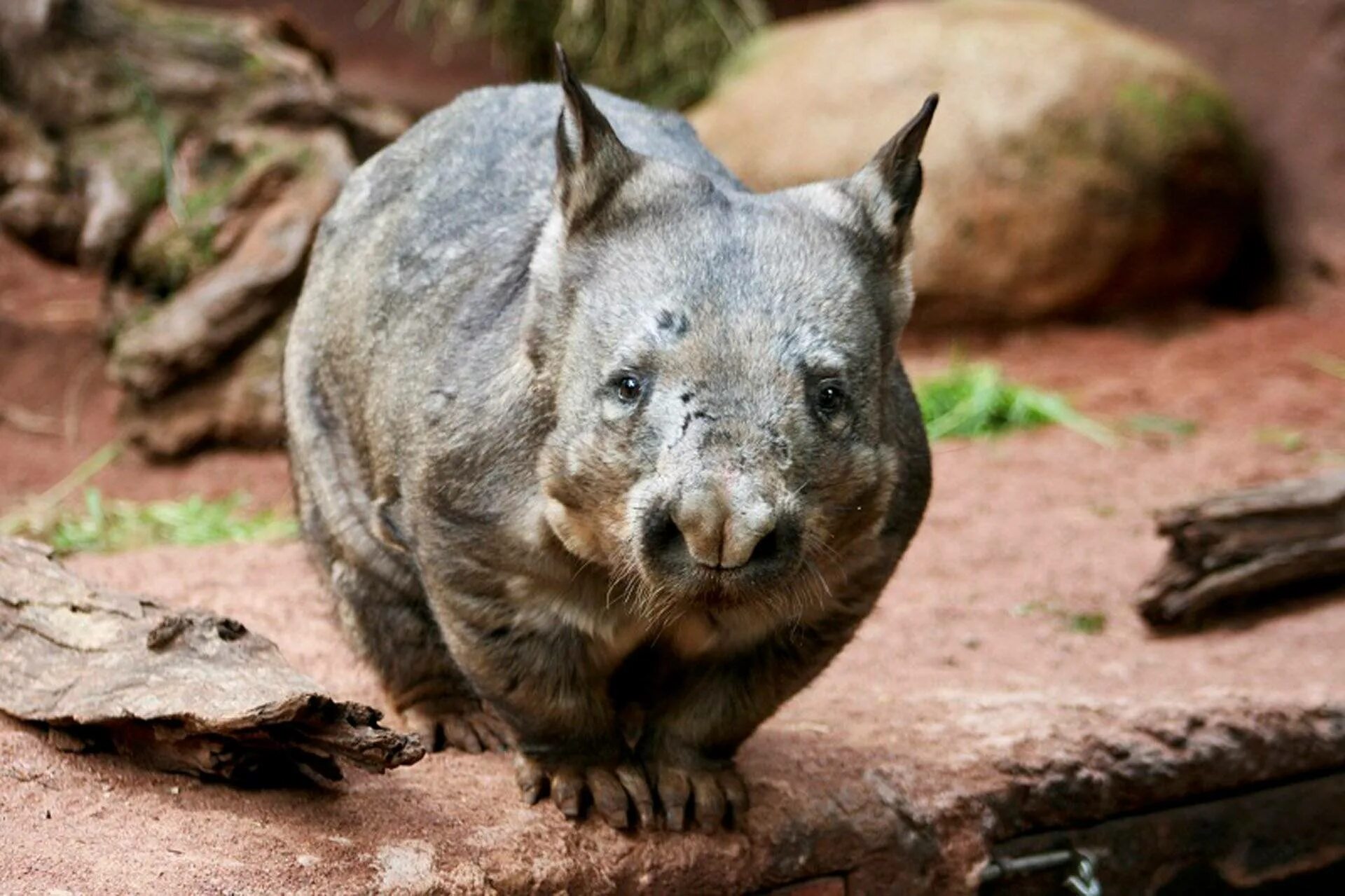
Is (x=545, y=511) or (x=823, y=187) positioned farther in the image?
(x=823, y=187)

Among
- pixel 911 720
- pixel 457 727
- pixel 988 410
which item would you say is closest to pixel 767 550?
pixel 457 727

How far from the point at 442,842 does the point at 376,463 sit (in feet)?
2.68

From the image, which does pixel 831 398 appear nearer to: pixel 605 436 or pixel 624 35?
pixel 605 436

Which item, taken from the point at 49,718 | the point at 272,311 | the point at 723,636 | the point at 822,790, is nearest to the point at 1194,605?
the point at 822,790

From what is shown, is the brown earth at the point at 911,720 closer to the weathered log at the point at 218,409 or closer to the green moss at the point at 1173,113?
the weathered log at the point at 218,409

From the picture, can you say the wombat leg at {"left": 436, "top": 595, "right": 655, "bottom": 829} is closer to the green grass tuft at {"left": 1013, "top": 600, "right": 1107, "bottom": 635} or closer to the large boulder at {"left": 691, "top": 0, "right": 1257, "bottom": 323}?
the green grass tuft at {"left": 1013, "top": 600, "right": 1107, "bottom": 635}

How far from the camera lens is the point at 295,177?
7395 millimetres

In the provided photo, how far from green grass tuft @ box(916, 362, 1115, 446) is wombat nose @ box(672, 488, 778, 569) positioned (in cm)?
472

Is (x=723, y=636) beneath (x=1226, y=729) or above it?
above

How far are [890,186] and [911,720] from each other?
1471 millimetres

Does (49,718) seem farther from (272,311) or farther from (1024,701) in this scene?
(272,311)

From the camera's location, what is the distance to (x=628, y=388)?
2.88 m

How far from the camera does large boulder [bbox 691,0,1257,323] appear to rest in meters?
8.84

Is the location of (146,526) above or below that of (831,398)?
below
